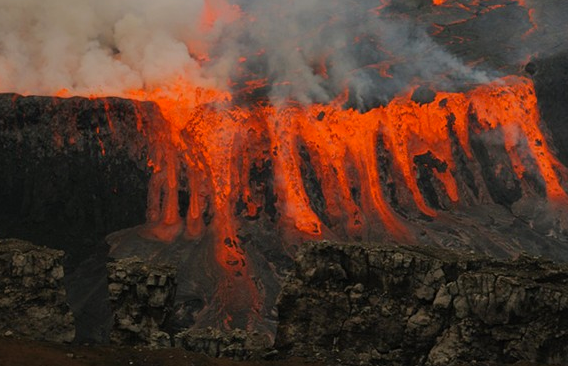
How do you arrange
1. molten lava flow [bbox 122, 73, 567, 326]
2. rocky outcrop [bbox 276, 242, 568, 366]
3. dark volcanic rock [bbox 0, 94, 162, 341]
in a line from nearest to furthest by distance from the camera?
rocky outcrop [bbox 276, 242, 568, 366]
dark volcanic rock [bbox 0, 94, 162, 341]
molten lava flow [bbox 122, 73, 567, 326]

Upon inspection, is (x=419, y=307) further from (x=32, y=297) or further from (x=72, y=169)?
(x=72, y=169)

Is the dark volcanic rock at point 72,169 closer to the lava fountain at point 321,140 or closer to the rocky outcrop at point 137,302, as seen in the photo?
the lava fountain at point 321,140

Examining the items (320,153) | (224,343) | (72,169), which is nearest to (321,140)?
(320,153)

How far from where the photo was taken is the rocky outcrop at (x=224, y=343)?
110 feet

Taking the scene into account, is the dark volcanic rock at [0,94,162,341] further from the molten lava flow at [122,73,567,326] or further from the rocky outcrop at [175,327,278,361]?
the rocky outcrop at [175,327,278,361]

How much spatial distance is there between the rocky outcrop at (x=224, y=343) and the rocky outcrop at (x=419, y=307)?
A: 1575 millimetres

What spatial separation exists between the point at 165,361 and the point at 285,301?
6469 mm

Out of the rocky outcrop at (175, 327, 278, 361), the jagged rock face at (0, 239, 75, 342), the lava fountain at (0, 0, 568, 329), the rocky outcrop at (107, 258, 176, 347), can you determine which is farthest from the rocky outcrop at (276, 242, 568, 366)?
the lava fountain at (0, 0, 568, 329)

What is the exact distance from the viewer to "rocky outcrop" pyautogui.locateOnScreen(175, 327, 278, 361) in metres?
33.4

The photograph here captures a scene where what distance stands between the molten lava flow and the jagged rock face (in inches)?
2867

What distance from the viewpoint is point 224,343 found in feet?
112

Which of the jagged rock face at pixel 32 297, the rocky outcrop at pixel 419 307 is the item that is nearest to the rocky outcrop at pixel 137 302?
the jagged rock face at pixel 32 297

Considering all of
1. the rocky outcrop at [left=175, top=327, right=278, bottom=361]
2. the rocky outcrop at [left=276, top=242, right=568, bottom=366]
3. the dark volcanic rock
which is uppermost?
the dark volcanic rock

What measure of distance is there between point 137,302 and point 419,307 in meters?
13.5
